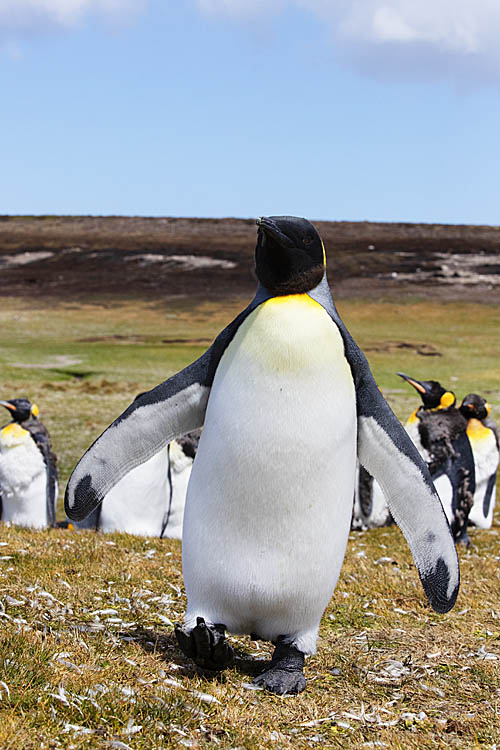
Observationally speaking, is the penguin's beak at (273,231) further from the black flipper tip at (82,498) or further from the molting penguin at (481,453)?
the molting penguin at (481,453)

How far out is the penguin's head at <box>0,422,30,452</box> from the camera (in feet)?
29.7

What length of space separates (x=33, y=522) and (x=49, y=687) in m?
6.30

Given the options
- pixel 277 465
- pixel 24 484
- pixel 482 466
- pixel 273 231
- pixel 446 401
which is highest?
pixel 273 231

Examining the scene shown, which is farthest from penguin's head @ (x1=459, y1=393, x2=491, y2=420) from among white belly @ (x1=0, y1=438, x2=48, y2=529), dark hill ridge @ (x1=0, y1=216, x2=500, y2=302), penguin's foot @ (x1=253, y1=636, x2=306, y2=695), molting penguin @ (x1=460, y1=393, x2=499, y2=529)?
dark hill ridge @ (x1=0, y1=216, x2=500, y2=302)

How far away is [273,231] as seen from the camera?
3693 millimetres

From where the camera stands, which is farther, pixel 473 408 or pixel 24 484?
pixel 473 408

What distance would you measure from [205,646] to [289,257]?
69.2 inches

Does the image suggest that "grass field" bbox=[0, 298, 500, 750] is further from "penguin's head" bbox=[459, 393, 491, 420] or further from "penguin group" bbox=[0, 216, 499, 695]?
"penguin's head" bbox=[459, 393, 491, 420]

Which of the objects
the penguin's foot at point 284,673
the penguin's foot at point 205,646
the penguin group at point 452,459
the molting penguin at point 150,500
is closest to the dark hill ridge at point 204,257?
the penguin group at point 452,459

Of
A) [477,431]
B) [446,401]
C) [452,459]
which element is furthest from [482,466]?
[452,459]

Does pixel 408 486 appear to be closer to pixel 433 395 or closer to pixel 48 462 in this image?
pixel 433 395

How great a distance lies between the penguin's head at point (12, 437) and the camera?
905cm

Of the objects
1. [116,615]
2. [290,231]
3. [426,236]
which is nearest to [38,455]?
[116,615]

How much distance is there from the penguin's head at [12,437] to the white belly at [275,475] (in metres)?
5.61
